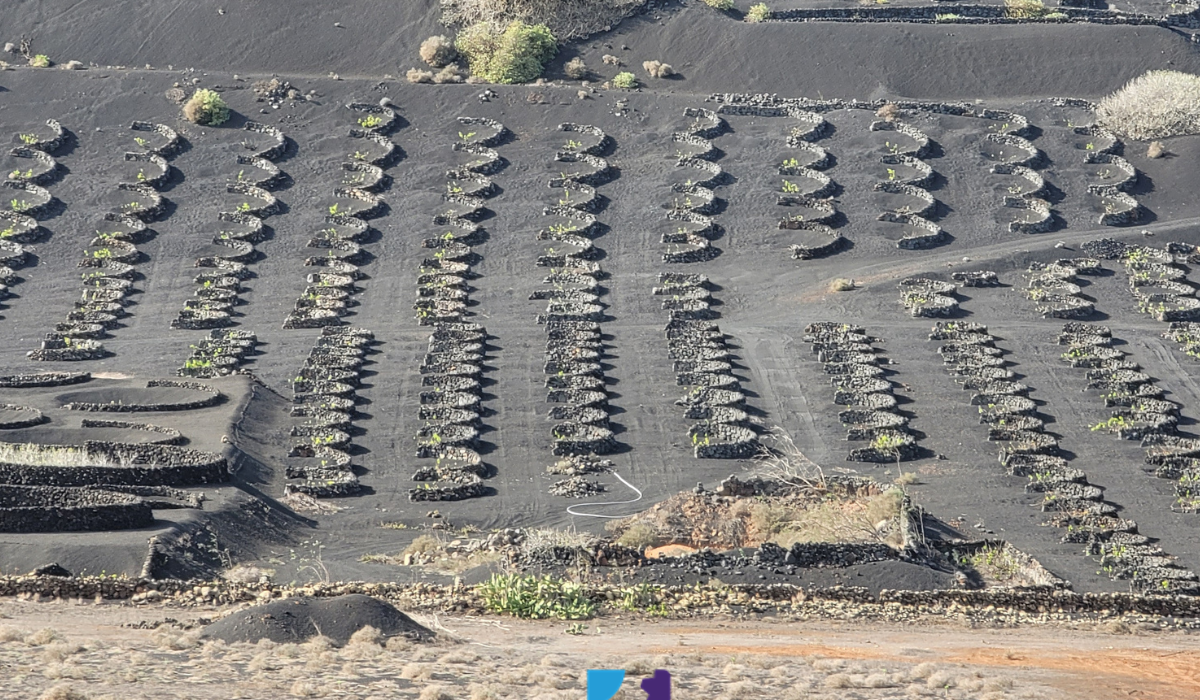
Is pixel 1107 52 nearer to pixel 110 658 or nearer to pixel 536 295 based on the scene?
pixel 536 295

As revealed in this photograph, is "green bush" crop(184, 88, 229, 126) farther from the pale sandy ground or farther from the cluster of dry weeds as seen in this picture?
the cluster of dry weeds

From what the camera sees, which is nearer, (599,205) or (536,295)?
(536,295)

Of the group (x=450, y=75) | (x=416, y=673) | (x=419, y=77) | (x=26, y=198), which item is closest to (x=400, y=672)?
(x=416, y=673)

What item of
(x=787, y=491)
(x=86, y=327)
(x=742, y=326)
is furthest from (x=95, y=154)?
(x=787, y=491)

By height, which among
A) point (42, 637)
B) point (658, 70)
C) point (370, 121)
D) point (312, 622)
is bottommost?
point (42, 637)

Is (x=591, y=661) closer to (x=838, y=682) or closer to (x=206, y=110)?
(x=838, y=682)

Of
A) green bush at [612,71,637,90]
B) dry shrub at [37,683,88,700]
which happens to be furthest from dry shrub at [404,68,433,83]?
dry shrub at [37,683,88,700]

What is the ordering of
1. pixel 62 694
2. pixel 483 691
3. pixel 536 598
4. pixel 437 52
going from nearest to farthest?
pixel 62 694, pixel 483 691, pixel 536 598, pixel 437 52
